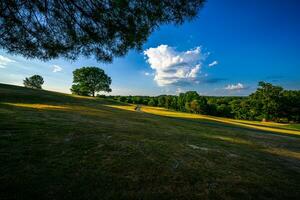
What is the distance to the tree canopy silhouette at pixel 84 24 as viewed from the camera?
4.57m

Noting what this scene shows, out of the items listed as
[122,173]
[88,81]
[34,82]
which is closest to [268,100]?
[88,81]

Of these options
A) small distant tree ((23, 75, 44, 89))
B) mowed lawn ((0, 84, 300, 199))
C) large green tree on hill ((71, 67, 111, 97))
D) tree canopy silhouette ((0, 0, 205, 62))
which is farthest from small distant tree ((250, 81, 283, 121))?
small distant tree ((23, 75, 44, 89))

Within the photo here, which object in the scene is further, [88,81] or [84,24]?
[88,81]

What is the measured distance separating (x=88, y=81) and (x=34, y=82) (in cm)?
3223

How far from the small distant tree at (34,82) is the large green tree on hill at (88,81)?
88.2ft

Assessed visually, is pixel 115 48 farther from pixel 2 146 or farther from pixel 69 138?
pixel 2 146

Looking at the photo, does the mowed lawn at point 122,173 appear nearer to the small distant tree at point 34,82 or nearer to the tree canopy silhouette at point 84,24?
the tree canopy silhouette at point 84,24

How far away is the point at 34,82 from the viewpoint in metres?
72.4

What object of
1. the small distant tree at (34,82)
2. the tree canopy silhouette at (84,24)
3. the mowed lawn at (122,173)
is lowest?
the mowed lawn at (122,173)

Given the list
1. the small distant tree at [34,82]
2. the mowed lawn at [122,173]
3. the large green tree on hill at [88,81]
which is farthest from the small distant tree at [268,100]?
the small distant tree at [34,82]

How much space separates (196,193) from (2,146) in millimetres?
5365

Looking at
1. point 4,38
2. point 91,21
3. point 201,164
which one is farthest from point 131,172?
point 4,38

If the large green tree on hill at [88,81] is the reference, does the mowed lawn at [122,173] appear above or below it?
below

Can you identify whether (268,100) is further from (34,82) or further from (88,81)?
(34,82)
